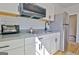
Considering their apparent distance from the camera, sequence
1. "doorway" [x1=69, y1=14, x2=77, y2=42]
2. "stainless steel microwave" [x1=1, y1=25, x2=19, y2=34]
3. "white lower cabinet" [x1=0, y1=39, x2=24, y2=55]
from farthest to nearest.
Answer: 1. "stainless steel microwave" [x1=1, y1=25, x2=19, y2=34]
2. "doorway" [x1=69, y1=14, x2=77, y2=42]
3. "white lower cabinet" [x1=0, y1=39, x2=24, y2=55]

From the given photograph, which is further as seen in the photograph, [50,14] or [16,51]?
[50,14]

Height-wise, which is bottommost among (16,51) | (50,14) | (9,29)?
(16,51)

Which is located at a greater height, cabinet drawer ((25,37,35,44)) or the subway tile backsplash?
the subway tile backsplash

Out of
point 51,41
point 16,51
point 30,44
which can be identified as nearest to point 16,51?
point 16,51

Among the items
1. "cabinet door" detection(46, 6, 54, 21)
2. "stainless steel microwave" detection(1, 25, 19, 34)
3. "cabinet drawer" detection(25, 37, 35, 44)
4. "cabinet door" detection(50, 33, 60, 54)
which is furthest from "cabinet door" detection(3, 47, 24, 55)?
"cabinet door" detection(46, 6, 54, 21)

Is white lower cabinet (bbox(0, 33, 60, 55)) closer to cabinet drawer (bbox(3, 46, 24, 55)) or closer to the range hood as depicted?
cabinet drawer (bbox(3, 46, 24, 55))

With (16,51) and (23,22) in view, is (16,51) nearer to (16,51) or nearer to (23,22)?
(16,51)

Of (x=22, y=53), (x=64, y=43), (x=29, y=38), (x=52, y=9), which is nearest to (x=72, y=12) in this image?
(x=52, y=9)

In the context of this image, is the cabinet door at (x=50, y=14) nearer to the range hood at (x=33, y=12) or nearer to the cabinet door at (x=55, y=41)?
the range hood at (x=33, y=12)

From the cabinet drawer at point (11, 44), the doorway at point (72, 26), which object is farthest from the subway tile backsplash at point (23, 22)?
the doorway at point (72, 26)

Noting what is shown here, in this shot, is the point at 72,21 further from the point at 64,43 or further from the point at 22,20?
the point at 22,20

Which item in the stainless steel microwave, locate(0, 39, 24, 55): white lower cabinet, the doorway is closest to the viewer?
locate(0, 39, 24, 55): white lower cabinet

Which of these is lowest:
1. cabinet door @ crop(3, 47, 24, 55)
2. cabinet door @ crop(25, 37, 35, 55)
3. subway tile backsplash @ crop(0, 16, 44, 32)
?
cabinet door @ crop(3, 47, 24, 55)

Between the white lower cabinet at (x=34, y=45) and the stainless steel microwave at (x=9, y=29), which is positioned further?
the stainless steel microwave at (x=9, y=29)
